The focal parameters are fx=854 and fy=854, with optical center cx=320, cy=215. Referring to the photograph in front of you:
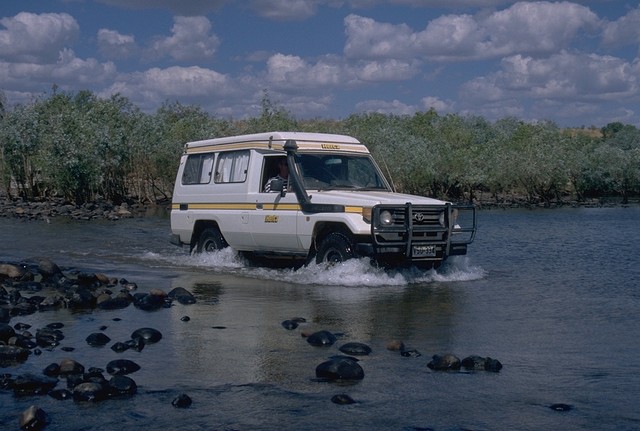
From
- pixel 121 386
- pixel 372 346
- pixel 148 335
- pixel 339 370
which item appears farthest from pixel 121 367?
pixel 372 346

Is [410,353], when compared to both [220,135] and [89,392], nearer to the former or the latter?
[89,392]

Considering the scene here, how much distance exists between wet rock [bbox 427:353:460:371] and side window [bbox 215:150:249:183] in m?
8.29

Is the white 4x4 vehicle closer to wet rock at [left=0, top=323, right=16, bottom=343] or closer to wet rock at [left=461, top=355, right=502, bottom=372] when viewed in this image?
wet rock at [left=461, top=355, right=502, bottom=372]

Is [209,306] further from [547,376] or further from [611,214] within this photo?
[611,214]

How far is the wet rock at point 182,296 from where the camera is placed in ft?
40.5

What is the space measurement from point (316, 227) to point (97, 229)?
16.9 metres

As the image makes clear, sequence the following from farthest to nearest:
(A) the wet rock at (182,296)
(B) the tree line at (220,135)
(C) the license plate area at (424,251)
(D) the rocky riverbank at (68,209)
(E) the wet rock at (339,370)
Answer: (B) the tree line at (220,135) → (D) the rocky riverbank at (68,209) → (C) the license plate area at (424,251) → (A) the wet rock at (182,296) → (E) the wet rock at (339,370)

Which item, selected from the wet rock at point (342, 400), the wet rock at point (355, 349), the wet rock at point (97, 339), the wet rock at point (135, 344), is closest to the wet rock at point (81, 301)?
→ the wet rock at point (97, 339)

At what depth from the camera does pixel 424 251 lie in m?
14.0

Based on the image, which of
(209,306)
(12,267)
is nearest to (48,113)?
(12,267)

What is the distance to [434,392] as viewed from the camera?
7.37 meters

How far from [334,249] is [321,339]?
495 centimetres

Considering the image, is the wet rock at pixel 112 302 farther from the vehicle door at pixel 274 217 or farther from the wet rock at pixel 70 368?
the wet rock at pixel 70 368

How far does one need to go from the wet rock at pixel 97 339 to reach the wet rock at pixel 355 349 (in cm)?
263
